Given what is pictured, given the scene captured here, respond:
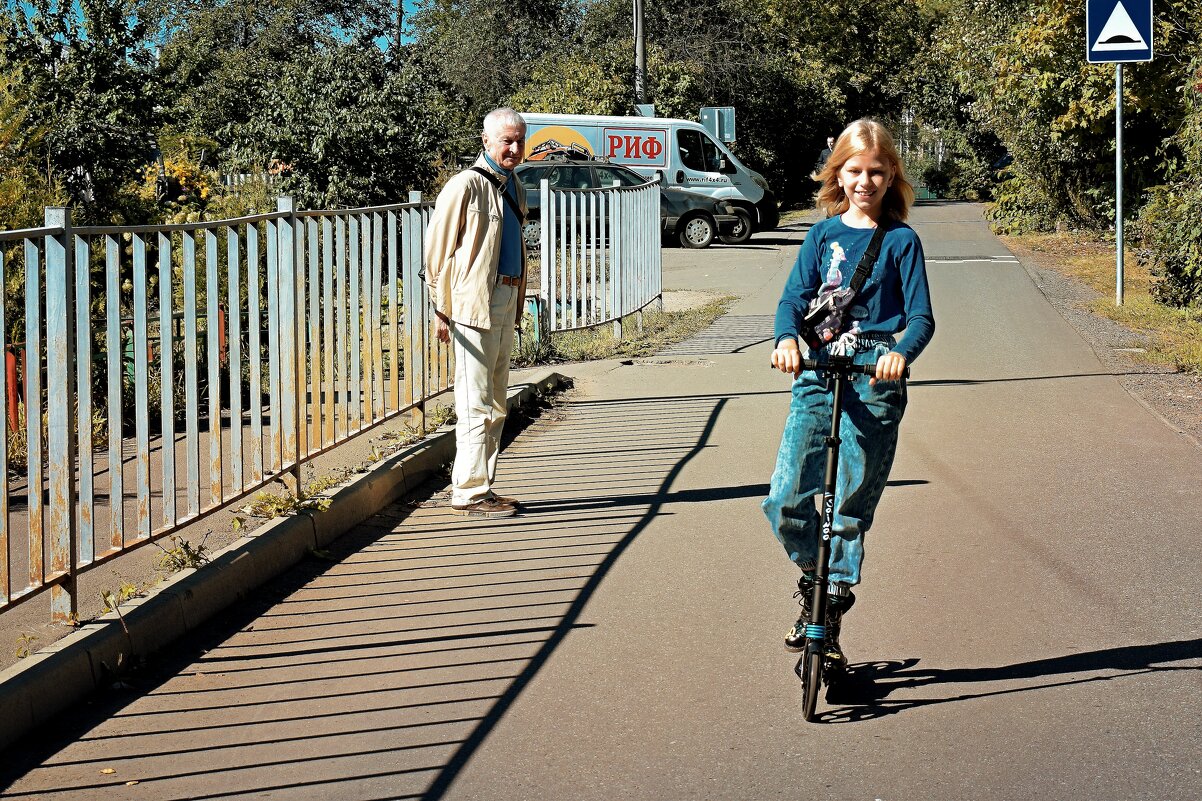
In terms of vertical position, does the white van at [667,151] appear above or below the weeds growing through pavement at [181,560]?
above

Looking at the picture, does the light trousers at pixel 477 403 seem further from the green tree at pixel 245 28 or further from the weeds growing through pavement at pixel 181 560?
the green tree at pixel 245 28

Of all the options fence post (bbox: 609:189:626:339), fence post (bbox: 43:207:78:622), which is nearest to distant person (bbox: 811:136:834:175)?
fence post (bbox: 609:189:626:339)

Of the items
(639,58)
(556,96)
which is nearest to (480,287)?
(639,58)

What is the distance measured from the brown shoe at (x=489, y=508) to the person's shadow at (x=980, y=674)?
8.43 feet

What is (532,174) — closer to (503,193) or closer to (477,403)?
(503,193)

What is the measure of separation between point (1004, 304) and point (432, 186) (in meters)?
7.45

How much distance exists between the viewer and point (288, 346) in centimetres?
650

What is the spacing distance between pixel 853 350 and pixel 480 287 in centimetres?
280

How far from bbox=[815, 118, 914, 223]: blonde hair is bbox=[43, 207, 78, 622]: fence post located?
2.45 meters

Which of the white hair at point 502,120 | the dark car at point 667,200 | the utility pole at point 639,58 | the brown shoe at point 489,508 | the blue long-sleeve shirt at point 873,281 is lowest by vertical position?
the brown shoe at point 489,508

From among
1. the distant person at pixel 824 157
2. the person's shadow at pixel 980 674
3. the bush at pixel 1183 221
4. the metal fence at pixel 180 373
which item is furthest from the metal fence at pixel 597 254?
the person's shadow at pixel 980 674

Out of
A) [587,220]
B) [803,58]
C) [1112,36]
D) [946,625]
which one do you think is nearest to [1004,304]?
[1112,36]

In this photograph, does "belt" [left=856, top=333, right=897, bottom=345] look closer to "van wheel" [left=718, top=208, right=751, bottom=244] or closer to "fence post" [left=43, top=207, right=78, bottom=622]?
"fence post" [left=43, top=207, right=78, bottom=622]

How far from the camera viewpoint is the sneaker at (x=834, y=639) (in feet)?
14.2
